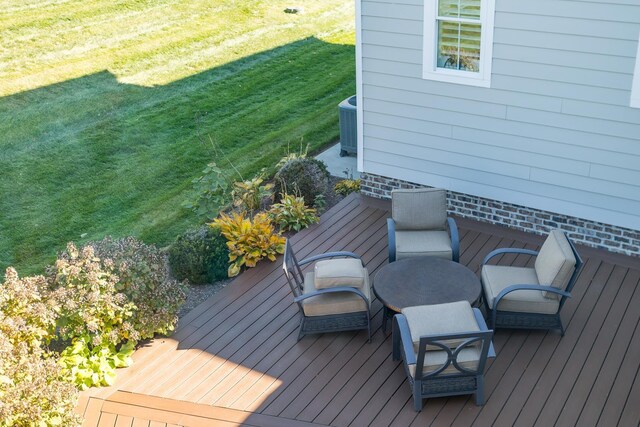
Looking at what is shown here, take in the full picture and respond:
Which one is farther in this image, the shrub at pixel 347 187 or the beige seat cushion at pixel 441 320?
the shrub at pixel 347 187

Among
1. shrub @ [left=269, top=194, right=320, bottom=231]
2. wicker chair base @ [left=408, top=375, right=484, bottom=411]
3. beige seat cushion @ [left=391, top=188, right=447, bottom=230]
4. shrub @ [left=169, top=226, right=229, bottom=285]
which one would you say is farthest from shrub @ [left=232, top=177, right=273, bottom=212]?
wicker chair base @ [left=408, top=375, right=484, bottom=411]

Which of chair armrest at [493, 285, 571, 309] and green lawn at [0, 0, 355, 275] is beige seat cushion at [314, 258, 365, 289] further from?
green lawn at [0, 0, 355, 275]

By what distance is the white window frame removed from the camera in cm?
803

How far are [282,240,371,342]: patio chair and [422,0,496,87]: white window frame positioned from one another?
8.79ft

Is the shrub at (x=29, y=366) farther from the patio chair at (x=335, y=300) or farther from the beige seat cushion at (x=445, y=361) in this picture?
the beige seat cushion at (x=445, y=361)

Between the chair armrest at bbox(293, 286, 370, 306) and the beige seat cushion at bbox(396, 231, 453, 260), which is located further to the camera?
the beige seat cushion at bbox(396, 231, 453, 260)

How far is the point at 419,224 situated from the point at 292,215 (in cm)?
A: 190

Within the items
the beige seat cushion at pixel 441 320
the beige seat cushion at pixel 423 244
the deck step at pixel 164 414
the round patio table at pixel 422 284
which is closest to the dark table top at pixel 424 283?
the round patio table at pixel 422 284

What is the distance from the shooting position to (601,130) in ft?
25.7

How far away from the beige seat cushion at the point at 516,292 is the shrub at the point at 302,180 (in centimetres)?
307

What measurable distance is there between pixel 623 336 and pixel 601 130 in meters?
2.20

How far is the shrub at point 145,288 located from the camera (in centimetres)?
714

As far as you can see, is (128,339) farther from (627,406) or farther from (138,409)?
(627,406)

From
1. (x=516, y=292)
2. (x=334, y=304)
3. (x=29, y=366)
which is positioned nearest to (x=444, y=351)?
(x=516, y=292)
